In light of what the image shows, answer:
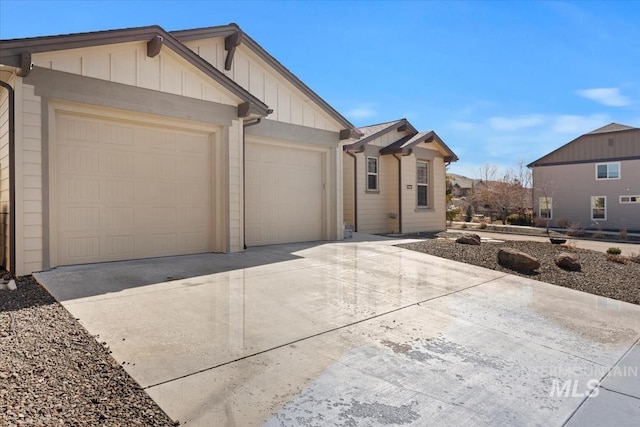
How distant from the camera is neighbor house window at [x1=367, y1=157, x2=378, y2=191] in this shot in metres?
14.9

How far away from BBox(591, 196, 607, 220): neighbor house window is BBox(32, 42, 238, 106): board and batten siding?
26304mm

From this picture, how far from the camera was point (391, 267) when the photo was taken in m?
7.38

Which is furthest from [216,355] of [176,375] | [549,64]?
[549,64]

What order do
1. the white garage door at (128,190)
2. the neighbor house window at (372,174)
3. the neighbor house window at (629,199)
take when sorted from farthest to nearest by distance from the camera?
the neighbor house window at (629,199), the neighbor house window at (372,174), the white garage door at (128,190)

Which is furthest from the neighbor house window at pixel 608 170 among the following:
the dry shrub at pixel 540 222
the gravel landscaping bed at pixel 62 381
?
the gravel landscaping bed at pixel 62 381

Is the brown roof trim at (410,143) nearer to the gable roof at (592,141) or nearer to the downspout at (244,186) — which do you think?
the downspout at (244,186)

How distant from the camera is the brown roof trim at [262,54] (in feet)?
28.0

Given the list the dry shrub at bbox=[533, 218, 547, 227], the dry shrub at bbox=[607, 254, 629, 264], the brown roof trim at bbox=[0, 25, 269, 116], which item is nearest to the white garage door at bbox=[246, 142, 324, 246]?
the brown roof trim at bbox=[0, 25, 269, 116]

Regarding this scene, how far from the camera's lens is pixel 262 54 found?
953 cm

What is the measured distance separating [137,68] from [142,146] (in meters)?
1.40

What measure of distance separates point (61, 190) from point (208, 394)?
5.23 meters

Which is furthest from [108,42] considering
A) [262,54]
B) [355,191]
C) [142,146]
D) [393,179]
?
[393,179]

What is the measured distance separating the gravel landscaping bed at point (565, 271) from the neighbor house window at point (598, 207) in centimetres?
1801

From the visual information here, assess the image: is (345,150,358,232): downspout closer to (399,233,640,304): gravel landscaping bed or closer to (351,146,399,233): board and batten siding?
(351,146,399,233): board and batten siding
